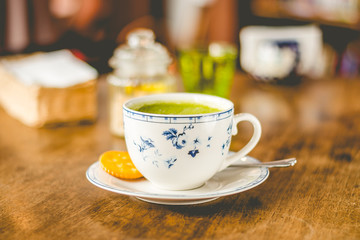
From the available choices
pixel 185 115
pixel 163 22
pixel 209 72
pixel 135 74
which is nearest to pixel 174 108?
pixel 185 115

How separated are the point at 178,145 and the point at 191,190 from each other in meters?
0.09

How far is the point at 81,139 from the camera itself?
978 mm

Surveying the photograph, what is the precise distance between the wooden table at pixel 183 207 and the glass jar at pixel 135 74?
0.25 ft

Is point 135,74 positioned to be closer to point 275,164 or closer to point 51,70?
point 51,70

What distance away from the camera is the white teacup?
1.91ft

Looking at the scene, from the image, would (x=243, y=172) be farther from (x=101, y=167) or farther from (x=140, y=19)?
(x=140, y=19)

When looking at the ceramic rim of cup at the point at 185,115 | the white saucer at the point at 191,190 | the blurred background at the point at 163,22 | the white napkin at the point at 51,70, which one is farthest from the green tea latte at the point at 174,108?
the blurred background at the point at 163,22

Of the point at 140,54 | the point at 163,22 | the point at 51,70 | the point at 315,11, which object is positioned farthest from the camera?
the point at 163,22

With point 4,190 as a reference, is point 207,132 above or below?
above

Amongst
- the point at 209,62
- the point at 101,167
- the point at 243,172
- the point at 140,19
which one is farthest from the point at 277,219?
the point at 140,19

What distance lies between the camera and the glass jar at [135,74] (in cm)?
99

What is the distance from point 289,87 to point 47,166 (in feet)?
3.33

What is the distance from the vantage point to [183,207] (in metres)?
0.61

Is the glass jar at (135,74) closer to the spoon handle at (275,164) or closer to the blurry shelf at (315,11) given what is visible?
the spoon handle at (275,164)
